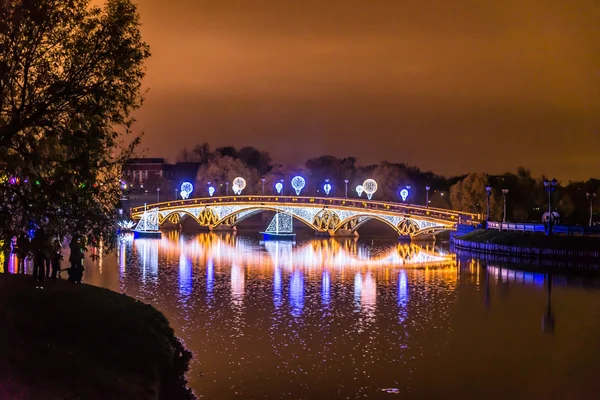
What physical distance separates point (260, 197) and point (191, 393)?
79402 mm

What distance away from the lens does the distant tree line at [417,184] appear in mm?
94938

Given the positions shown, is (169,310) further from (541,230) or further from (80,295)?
(541,230)

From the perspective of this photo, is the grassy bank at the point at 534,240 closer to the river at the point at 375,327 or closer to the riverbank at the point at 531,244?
the riverbank at the point at 531,244

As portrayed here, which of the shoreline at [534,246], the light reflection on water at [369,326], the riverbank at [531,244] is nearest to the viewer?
the light reflection on water at [369,326]

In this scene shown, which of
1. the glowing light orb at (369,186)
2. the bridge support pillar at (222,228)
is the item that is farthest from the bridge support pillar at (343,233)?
the bridge support pillar at (222,228)

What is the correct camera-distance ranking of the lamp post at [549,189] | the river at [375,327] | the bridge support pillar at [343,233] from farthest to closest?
the bridge support pillar at [343,233] → the lamp post at [549,189] → the river at [375,327]

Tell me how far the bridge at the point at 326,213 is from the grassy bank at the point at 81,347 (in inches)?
2232

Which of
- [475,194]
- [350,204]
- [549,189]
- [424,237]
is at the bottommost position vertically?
[424,237]

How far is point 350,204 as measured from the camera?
92.9 m

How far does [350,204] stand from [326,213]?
168 inches

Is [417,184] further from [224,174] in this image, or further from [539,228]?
[539,228]

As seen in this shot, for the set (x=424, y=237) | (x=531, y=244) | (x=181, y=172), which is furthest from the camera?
(x=181, y=172)

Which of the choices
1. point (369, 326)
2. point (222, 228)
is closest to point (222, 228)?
point (222, 228)

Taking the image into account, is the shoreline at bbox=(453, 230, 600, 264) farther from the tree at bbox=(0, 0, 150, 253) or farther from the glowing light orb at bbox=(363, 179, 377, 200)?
the tree at bbox=(0, 0, 150, 253)
